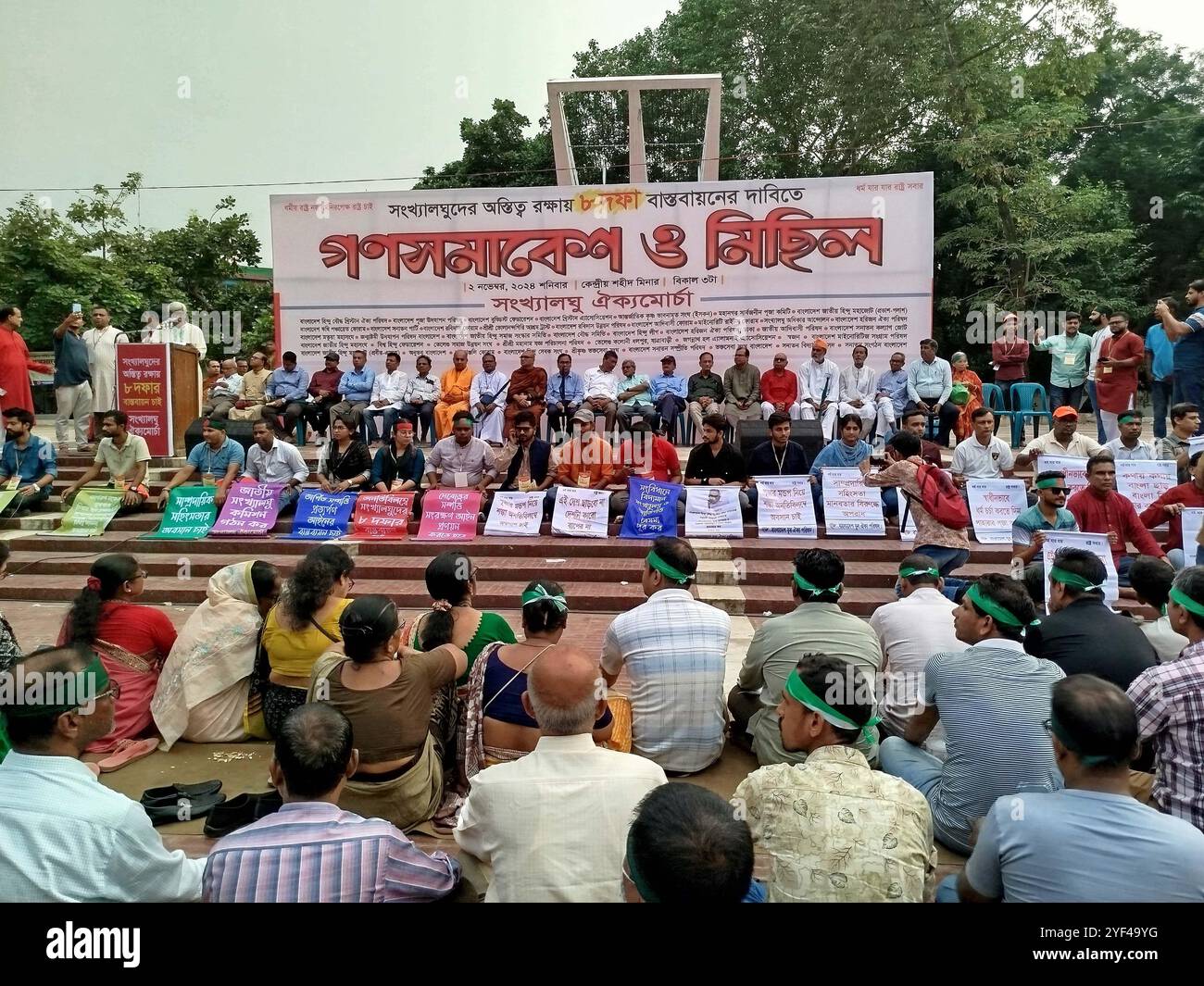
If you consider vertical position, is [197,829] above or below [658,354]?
below

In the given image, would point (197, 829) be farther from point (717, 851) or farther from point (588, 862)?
point (717, 851)

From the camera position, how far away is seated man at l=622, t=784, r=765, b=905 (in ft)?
5.49

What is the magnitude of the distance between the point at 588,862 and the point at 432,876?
427mm

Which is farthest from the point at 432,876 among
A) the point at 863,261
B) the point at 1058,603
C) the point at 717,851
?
the point at 863,261

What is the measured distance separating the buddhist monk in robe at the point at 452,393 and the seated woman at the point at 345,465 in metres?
2.60

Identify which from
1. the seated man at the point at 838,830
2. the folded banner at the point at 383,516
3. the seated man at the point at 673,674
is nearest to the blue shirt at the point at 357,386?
the folded banner at the point at 383,516

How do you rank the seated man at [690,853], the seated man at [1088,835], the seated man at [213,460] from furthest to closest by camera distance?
1. the seated man at [213,460]
2. the seated man at [1088,835]
3. the seated man at [690,853]

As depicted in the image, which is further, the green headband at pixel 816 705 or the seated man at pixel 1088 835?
the green headband at pixel 816 705

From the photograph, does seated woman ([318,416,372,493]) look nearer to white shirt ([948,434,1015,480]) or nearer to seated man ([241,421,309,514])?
seated man ([241,421,309,514])

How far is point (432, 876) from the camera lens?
7.45 feet

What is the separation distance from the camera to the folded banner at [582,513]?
8492 mm

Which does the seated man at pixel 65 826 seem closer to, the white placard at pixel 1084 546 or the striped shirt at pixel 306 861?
the striped shirt at pixel 306 861

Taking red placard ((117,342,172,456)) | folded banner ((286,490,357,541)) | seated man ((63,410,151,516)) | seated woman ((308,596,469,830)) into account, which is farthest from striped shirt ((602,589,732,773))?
red placard ((117,342,172,456))

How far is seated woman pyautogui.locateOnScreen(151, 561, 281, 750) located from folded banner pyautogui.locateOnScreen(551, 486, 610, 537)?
13.9 ft
